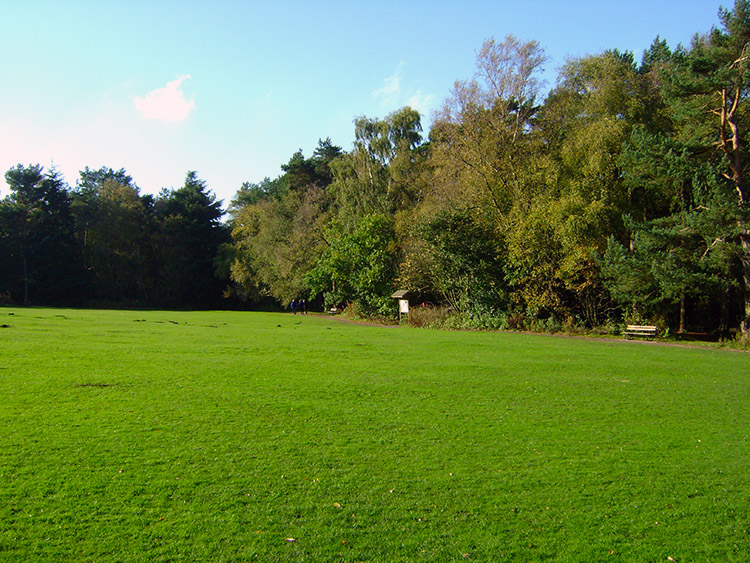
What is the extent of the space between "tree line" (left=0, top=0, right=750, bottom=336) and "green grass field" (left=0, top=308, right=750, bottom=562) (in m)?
14.6

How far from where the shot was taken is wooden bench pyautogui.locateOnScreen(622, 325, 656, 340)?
2611 centimetres

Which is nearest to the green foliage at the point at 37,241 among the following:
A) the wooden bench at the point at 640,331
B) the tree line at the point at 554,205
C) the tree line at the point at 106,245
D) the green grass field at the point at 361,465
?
the tree line at the point at 106,245

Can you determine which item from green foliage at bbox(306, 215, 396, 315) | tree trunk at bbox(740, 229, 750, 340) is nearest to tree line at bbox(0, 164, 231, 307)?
green foliage at bbox(306, 215, 396, 315)

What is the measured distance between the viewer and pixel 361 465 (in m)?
6.68

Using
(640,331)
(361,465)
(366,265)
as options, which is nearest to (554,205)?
(640,331)

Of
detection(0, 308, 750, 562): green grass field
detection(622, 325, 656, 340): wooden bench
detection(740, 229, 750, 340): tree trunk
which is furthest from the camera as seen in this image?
detection(622, 325, 656, 340): wooden bench

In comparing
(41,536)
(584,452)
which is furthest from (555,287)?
(41,536)

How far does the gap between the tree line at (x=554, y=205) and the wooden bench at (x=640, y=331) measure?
1259mm

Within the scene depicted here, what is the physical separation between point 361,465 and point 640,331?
77.7 feet

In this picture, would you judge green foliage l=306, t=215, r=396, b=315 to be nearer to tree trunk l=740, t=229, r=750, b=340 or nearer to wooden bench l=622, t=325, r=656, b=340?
wooden bench l=622, t=325, r=656, b=340

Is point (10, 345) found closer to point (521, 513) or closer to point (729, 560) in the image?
point (521, 513)

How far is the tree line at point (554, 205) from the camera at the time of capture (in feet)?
80.1

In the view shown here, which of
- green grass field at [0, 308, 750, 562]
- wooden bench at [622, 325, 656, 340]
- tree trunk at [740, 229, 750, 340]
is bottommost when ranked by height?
green grass field at [0, 308, 750, 562]

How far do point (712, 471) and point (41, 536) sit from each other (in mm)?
7386
